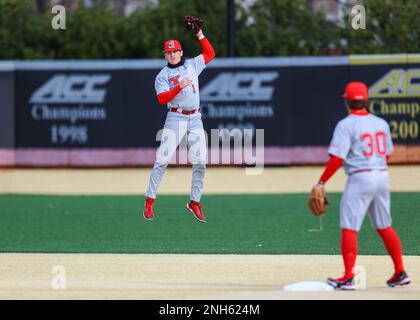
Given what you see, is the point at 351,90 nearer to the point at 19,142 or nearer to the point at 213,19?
the point at 19,142

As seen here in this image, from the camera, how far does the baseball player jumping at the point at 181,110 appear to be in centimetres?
1273

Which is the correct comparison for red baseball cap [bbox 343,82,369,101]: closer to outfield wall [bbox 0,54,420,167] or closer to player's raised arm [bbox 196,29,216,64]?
player's raised arm [bbox 196,29,216,64]

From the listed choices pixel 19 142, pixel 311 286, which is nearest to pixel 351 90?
pixel 311 286

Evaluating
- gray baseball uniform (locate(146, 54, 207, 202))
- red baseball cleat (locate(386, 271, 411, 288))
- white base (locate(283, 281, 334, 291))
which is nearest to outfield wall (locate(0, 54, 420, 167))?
gray baseball uniform (locate(146, 54, 207, 202))

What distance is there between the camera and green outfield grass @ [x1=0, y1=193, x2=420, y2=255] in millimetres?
15172

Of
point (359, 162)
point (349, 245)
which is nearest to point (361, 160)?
point (359, 162)

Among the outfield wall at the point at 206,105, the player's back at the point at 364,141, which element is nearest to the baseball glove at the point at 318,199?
the player's back at the point at 364,141

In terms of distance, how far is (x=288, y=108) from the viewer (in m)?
24.1

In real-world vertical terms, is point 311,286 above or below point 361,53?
below

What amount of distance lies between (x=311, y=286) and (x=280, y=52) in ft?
56.1

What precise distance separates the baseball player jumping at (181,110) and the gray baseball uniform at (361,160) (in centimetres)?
275

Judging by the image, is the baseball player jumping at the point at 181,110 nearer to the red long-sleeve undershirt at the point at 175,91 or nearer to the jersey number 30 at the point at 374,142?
the red long-sleeve undershirt at the point at 175,91

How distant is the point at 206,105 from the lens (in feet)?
78.6

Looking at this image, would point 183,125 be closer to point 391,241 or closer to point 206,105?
point 391,241
